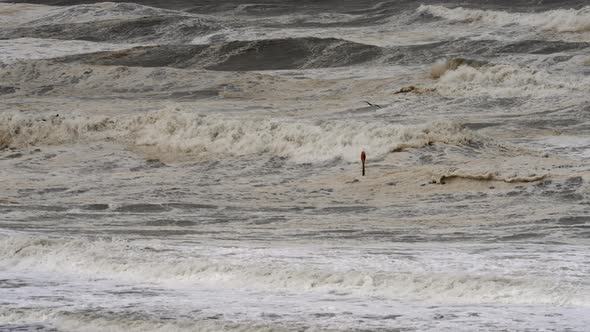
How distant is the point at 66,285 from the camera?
39.5 feet

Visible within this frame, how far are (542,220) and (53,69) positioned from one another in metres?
20.0

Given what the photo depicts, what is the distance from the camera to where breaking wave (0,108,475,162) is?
20.3 metres

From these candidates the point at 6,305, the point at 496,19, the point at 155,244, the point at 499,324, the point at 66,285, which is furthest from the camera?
the point at 496,19

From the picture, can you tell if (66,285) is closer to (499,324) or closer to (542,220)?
(499,324)

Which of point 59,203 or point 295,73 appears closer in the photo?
point 59,203

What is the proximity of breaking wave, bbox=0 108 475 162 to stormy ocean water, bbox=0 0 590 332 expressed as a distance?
0.05 metres

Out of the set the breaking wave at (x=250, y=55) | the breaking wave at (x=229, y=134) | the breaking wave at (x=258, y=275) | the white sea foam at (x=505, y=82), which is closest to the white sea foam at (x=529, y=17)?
the breaking wave at (x=250, y=55)

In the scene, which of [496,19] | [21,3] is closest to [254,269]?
[496,19]

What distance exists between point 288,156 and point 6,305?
9844mm

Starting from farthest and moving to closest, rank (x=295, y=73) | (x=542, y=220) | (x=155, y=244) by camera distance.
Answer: (x=295, y=73) < (x=542, y=220) < (x=155, y=244)

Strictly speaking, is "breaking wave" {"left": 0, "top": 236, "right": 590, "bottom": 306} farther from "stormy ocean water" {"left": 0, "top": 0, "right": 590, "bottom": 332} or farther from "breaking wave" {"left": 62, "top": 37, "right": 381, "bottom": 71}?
"breaking wave" {"left": 62, "top": 37, "right": 381, "bottom": 71}

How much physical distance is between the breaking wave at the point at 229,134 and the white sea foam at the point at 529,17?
16.6 meters

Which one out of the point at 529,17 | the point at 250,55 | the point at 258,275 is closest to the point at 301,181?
the point at 258,275

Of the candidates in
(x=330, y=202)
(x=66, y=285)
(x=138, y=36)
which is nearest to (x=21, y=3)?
(x=138, y=36)
